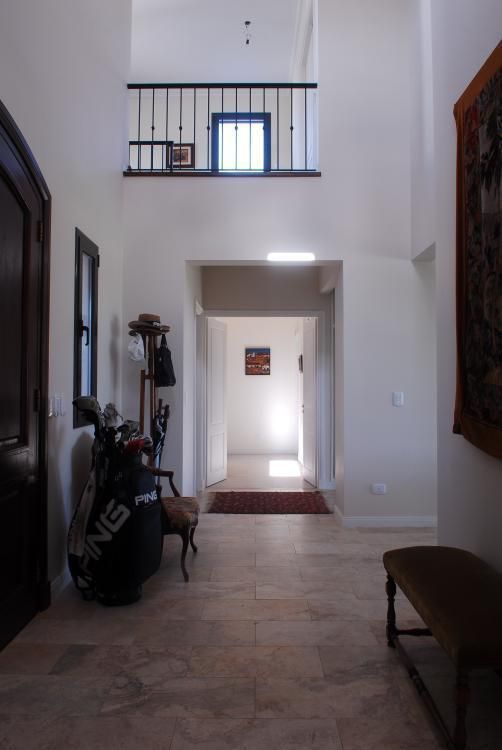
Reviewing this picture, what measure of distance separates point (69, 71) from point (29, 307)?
5.55 feet

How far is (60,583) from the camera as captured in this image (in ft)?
9.88

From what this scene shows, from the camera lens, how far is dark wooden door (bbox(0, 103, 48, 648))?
231cm

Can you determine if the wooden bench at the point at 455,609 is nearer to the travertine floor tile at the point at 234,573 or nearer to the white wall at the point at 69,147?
the travertine floor tile at the point at 234,573

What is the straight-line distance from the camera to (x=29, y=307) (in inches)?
99.2

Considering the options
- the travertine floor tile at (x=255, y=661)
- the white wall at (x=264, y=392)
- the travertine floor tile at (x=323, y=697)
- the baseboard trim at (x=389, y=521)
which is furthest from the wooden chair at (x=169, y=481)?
the white wall at (x=264, y=392)

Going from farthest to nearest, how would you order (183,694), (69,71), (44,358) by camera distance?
(69,71)
(44,358)
(183,694)

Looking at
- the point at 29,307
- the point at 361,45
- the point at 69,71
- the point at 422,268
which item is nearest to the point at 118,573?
the point at 29,307

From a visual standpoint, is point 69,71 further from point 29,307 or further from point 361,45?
point 361,45

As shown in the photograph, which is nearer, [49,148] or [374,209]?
[49,148]

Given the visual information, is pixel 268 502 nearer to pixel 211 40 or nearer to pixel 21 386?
pixel 21 386

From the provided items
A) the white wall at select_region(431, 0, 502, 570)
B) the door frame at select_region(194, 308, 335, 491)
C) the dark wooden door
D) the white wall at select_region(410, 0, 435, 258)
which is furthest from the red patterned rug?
the white wall at select_region(410, 0, 435, 258)

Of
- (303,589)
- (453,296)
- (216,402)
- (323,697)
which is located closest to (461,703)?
(323,697)

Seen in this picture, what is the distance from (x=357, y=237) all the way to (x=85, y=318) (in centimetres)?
257

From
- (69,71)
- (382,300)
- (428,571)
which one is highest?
(69,71)
